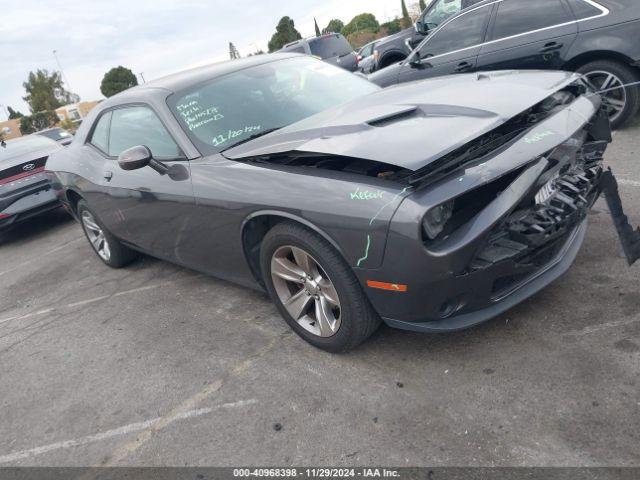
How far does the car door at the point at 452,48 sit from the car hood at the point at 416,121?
3.05 m

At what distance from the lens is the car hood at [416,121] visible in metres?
2.36

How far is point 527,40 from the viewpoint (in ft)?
18.6

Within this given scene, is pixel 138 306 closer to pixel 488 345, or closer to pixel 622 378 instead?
pixel 488 345

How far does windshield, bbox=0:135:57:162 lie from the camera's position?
770 centimetres

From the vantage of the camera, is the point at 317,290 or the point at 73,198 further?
the point at 73,198

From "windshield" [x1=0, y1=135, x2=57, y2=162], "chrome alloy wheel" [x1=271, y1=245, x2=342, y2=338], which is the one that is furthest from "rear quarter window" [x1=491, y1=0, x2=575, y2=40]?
"windshield" [x1=0, y1=135, x2=57, y2=162]

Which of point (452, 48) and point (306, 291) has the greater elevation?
point (452, 48)

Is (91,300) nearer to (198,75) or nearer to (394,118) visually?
(198,75)

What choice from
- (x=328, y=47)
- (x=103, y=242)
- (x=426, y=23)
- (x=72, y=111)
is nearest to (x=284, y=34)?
(x=72, y=111)

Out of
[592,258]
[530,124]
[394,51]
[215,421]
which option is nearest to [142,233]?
[215,421]

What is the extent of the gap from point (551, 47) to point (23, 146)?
24.4ft

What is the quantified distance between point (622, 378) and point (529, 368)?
376mm

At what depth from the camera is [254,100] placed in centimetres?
355

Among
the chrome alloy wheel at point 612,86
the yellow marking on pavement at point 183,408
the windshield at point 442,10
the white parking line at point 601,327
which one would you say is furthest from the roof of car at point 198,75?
the windshield at point 442,10
